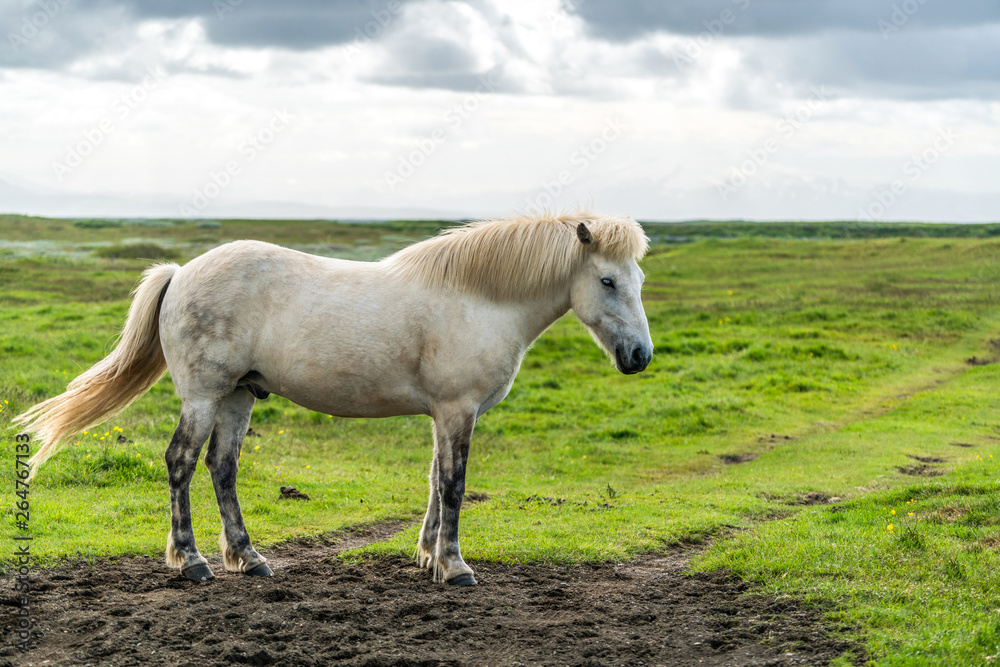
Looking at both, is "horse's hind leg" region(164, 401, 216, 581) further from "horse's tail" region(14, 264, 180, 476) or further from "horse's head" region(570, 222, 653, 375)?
"horse's head" region(570, 222, 653, 375)

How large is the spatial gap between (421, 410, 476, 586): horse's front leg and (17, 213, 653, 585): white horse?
0.4 inches

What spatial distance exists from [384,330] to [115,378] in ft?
7.61

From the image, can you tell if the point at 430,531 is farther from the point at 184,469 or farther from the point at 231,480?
the point at 184,469

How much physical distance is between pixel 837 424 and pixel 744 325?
8.61m

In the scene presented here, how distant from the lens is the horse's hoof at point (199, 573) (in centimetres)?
589

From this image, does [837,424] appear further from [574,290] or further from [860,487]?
[574,290]

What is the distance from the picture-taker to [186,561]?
592cm

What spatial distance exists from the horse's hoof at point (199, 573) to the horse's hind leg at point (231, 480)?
25 centimetres

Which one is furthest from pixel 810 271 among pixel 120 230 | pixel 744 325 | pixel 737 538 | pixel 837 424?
pixel 120 230

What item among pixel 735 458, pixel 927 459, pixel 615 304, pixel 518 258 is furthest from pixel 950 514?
→ pixel 735 458

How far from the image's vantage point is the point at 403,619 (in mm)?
5219

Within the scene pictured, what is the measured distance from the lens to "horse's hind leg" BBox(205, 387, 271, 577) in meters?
6.15

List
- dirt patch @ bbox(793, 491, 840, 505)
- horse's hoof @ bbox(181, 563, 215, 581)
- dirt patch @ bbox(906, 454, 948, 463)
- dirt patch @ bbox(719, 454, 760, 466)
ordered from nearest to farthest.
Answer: horse's hoof @ bbox(181, 563, 215, 581) < dirt patch @ bbox(793, 491, 840, 505) < dirt patch @ bbox(906, 454, 948, 463) < dirt patch @ bbox(719, 454, 760, 466)

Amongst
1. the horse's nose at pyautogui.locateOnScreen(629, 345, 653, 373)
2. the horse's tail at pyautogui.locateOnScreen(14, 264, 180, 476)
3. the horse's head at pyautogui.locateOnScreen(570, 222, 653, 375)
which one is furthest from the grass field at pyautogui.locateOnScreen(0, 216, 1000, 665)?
the horse's head at pyautogui.locateOnScreen(570, 222, 653, 375)
